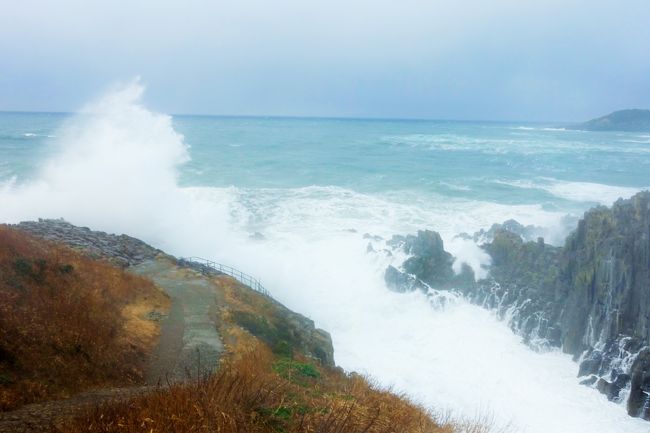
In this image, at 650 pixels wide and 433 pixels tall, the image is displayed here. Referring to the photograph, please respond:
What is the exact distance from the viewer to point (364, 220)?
36.9 m

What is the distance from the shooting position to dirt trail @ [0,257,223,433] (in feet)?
21.1

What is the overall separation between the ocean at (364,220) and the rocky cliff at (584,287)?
820 millimetres

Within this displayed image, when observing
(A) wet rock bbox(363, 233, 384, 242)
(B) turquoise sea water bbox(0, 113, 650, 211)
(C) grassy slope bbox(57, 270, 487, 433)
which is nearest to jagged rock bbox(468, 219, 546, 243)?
(A) wet rock bbox(363, 233, 384, 242)

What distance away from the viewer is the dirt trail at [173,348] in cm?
642

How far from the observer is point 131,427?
15.0 ft

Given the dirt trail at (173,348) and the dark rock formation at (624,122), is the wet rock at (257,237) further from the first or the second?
the dark rock formation at (624,122)

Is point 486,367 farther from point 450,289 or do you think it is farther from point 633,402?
point 450,289

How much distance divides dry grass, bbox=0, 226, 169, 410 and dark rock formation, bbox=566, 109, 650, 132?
18084 cm

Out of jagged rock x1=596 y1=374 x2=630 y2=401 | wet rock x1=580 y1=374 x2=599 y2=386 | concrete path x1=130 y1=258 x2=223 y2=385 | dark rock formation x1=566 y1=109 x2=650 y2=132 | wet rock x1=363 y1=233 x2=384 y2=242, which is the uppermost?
dark rock formation x1=566 y1=109 x2=650 y2=132

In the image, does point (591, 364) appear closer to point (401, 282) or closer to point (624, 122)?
point (401, 282)

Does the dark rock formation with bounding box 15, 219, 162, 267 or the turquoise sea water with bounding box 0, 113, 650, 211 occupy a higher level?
the turquoise sea water with bounding box 0, 113, 650, 211

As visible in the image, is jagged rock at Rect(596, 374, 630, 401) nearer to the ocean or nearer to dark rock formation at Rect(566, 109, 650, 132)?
the ocean

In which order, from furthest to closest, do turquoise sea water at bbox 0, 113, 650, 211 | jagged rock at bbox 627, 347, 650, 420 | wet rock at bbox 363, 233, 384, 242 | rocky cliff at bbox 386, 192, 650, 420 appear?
1. turquoise sea water at bbox 0, 113, 650, 211
2. wet rock at bbox 363, 233, 384, 242
3. rocky cliff at bbox 386, 192, 650, 420
4. jagged rock at bbox 627, 347, 650, 420

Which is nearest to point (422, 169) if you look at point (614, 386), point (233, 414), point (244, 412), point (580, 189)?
point (580, 189)
